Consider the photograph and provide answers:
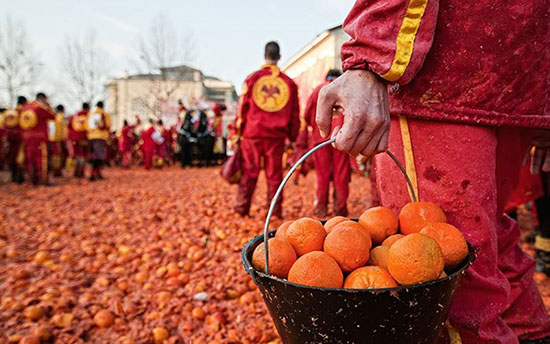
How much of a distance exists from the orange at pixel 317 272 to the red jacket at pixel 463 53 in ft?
1.79

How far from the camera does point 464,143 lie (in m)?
1.11

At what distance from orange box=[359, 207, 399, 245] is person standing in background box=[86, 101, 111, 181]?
9.60 meters

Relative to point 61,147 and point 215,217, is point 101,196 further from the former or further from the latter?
point 61,147

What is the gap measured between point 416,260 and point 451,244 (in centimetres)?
17

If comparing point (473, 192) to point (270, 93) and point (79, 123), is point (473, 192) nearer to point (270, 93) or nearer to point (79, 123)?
point (270, 93)

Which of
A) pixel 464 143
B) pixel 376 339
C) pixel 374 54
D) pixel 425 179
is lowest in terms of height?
pixel 376 339

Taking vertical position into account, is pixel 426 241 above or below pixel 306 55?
below

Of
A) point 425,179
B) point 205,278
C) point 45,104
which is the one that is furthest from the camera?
point 45,104

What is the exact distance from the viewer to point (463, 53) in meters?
1.09

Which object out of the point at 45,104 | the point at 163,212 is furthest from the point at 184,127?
the point at 163,212

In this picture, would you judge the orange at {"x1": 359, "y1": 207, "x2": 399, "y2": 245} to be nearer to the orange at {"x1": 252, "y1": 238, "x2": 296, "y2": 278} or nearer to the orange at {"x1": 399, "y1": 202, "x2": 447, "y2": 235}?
the orange at {"x1": 399, "y1": 202, "x2": 447, "y2": 235}

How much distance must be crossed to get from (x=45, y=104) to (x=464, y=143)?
10061mm

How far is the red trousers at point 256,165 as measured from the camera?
4551 mm

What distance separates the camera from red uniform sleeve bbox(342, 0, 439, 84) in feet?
3.30
